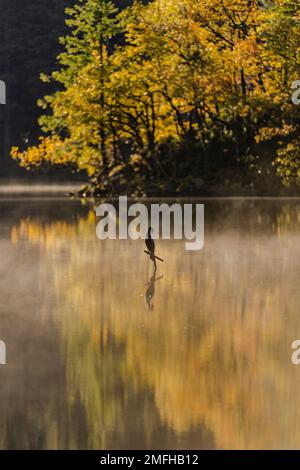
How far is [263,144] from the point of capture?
2388 inches

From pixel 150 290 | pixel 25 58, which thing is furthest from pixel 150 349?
pixel 25 58

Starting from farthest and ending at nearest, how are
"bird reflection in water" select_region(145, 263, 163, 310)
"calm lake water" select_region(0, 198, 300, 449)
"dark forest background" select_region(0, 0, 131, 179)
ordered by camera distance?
"dark forest background" select_region(0, 0, 131, 179)
"bird reflection in water" select_region(145, 263, 163, 310)
"calm lake water" select_region(0, 198, 300, 449)

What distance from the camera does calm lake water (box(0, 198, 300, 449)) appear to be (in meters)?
9.97

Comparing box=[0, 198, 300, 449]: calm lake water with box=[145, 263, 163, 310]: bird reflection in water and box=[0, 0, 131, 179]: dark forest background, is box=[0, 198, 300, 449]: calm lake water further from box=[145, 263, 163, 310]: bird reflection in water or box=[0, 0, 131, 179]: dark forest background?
box=[0, 0, 131, 179]: dark forest background

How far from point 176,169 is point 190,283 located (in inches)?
1617

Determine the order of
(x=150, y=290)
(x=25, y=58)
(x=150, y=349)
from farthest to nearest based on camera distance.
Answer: (x=25, y=58)
(x=150, y=290)
(x=150, y=349)

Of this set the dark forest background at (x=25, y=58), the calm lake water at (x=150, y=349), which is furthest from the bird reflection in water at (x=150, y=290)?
the dark forest background at (x=25, y=58)

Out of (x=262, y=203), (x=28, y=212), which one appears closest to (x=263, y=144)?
(x=262, y=203)

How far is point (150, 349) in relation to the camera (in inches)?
544

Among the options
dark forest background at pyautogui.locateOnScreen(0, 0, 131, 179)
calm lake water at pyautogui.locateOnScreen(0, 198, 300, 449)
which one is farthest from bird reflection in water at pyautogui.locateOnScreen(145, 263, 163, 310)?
dark forest background at pyautogui.locateOnScreen(0, 0, 131, 179)

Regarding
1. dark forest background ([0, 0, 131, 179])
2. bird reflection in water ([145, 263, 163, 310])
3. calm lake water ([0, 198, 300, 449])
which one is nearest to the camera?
calm lake water ([0, 198, 300, 449])

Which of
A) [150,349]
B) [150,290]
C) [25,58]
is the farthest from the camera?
[25,58]

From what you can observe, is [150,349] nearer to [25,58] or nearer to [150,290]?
[150,290]

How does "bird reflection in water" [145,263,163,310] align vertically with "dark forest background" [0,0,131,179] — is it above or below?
below
